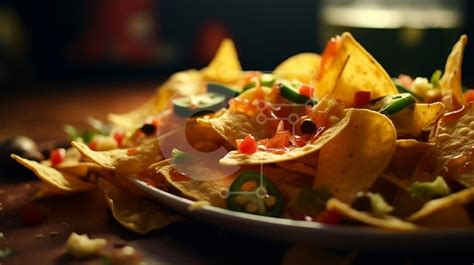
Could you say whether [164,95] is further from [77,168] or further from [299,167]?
[299,167]

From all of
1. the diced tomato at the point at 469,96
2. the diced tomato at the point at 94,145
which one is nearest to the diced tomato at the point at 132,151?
the diced tomato at the point at 94,145

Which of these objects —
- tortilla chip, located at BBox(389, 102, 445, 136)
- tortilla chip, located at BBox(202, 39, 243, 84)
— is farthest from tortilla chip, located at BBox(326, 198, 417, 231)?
tortilla chip, located at BBox(202, 39, 243, 84)

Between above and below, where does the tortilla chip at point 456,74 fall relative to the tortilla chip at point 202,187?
above

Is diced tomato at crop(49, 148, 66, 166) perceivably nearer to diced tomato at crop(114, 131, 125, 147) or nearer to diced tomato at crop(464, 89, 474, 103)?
diced tomato at crop(114, 131, 125, 147)

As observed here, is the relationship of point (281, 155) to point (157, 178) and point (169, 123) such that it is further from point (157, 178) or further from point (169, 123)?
point (169, 123)

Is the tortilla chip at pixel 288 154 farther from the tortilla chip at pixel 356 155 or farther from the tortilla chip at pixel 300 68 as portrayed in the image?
the tortilla chip at pixel 300 68

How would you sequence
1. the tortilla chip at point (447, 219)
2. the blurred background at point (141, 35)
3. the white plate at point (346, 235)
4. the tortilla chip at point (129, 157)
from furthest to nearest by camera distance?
the blurred background at point (141, 35)
the tortilla chip at point (129, 157)
the tortilla chip at point (447, 219)
the white plate at point (346, 235)
